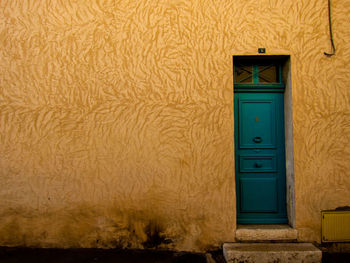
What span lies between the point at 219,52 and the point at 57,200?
3.06 meters

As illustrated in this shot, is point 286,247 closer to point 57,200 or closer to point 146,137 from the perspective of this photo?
point 146,137

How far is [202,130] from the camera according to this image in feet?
10.5

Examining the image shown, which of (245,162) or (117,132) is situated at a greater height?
(117,132)

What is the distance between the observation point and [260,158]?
132 inches

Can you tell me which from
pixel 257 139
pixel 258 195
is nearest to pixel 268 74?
pixel 257 139

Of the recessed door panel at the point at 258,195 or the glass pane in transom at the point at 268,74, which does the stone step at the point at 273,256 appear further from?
the glass pane in transom at the point at 268,74

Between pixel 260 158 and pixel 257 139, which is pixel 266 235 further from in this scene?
pixel 257 139

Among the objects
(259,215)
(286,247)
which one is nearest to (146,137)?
(259,215)

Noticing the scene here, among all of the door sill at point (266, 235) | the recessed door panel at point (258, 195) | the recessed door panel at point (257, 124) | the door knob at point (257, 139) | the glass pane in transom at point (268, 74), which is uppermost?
the glass pane in transom at point (268, 74)

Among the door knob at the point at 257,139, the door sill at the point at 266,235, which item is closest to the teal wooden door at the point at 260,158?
the door knob at the point at 257,139

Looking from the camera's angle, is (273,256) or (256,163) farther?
(256,163)

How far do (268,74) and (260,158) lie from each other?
125 centimetres

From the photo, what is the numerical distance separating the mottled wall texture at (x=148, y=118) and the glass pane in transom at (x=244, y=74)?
0.30m

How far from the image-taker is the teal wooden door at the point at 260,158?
131 inches
